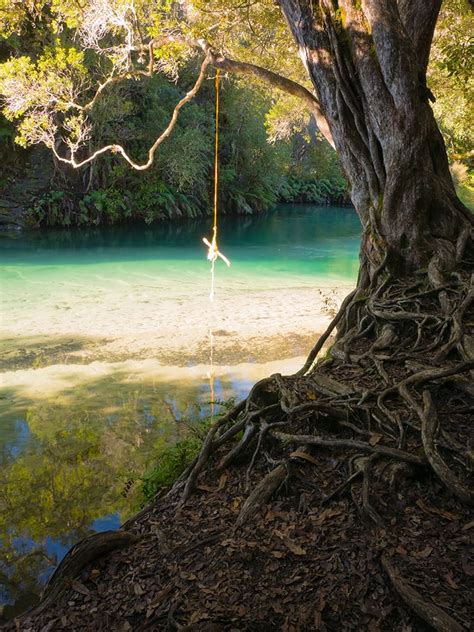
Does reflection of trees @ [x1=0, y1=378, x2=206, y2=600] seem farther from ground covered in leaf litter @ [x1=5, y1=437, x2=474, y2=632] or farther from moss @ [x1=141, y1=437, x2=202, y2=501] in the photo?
ground covered in leaf litter @ [x1=5, y1=437, x2=474, y2=632]

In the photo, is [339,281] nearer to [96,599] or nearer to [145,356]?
[145,356]

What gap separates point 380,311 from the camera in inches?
217

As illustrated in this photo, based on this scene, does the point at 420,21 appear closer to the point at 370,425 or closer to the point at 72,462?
the point at 370,425

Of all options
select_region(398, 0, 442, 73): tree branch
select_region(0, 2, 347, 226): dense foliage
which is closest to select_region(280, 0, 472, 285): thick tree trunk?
select_region(398, 0, 442, 73): tree branch

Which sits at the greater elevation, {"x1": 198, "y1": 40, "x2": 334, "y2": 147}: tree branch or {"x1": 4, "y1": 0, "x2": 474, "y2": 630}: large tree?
{"x1": 198, "y1": 40, "x2": 334, "y2": 147}: tree branch

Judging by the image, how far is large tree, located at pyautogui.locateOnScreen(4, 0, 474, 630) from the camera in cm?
378

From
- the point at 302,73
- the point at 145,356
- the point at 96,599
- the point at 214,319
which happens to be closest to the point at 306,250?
the point at 302,73

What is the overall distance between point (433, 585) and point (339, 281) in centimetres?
1445

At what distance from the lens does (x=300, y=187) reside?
42969 millimetres

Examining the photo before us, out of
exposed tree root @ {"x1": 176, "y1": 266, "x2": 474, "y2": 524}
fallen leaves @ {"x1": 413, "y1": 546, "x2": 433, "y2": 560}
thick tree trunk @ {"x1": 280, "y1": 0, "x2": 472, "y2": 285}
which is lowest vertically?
fallen leaves @ {"x1": 413, "y1": 546, "x2": 433, "y2": 560}

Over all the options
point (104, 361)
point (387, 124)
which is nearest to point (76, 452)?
point (104, 361)

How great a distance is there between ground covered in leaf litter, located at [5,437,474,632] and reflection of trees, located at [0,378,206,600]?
1.23 metres

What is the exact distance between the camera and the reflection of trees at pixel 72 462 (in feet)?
15.7

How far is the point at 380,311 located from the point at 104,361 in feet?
16.3
